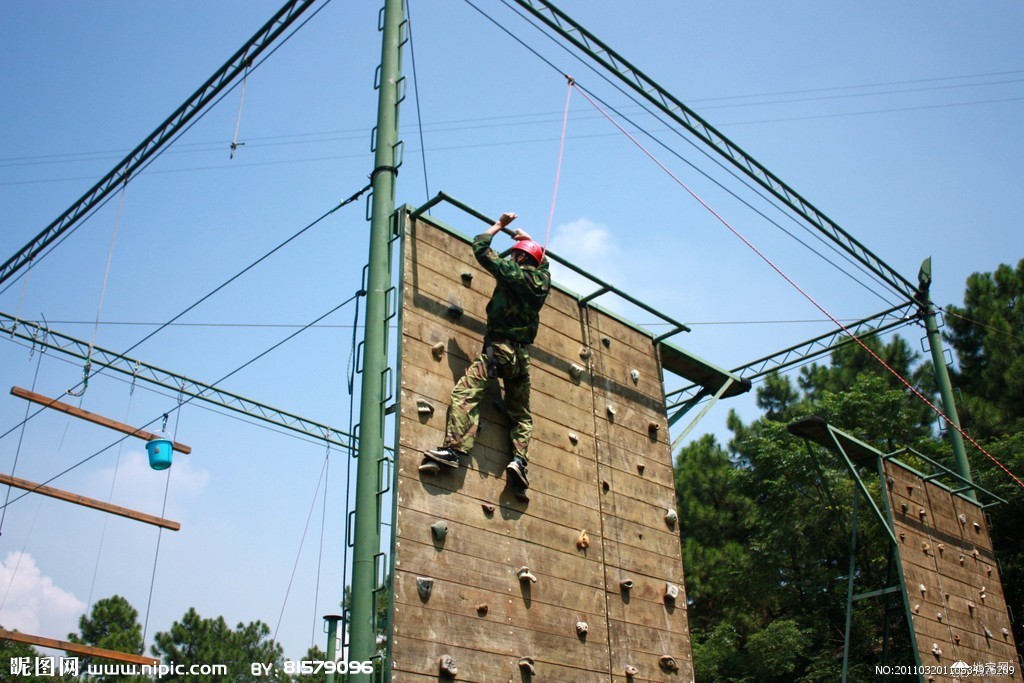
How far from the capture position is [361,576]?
7535 mm

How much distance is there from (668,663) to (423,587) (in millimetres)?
3456

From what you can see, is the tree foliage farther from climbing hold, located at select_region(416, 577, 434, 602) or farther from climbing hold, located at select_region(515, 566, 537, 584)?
climbing hold, located at select_region(416, 577, 434, 602)

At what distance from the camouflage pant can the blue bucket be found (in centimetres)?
957

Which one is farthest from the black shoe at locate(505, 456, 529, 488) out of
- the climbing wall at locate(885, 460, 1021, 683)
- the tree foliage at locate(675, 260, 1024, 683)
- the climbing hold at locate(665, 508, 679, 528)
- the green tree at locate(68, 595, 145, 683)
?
the green tree at locate(68, 595, 145, 683)

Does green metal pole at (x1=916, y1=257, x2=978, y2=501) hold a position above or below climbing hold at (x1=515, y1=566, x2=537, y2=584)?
above

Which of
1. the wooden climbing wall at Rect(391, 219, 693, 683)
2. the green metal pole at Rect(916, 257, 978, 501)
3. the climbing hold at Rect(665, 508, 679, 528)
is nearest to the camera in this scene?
the wooden climbing wall at Rect(391, 219, 693, 683)

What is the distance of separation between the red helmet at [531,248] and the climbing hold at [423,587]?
332 centimetres

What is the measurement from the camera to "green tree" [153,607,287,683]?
156 ft

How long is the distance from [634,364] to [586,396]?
1265 millimetres

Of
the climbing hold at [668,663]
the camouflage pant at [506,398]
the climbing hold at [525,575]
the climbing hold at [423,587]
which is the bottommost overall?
the climbing hold at [668,663]

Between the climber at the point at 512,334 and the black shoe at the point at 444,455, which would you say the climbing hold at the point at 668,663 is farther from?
the black shoe at the point at 444,455

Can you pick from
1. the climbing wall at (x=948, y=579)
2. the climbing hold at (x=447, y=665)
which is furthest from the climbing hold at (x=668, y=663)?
the climbing wall at (x=948, y=579)

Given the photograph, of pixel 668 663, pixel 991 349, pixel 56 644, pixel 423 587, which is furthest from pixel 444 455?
pixel 991 349

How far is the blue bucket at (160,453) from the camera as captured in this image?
16625 millimetres
